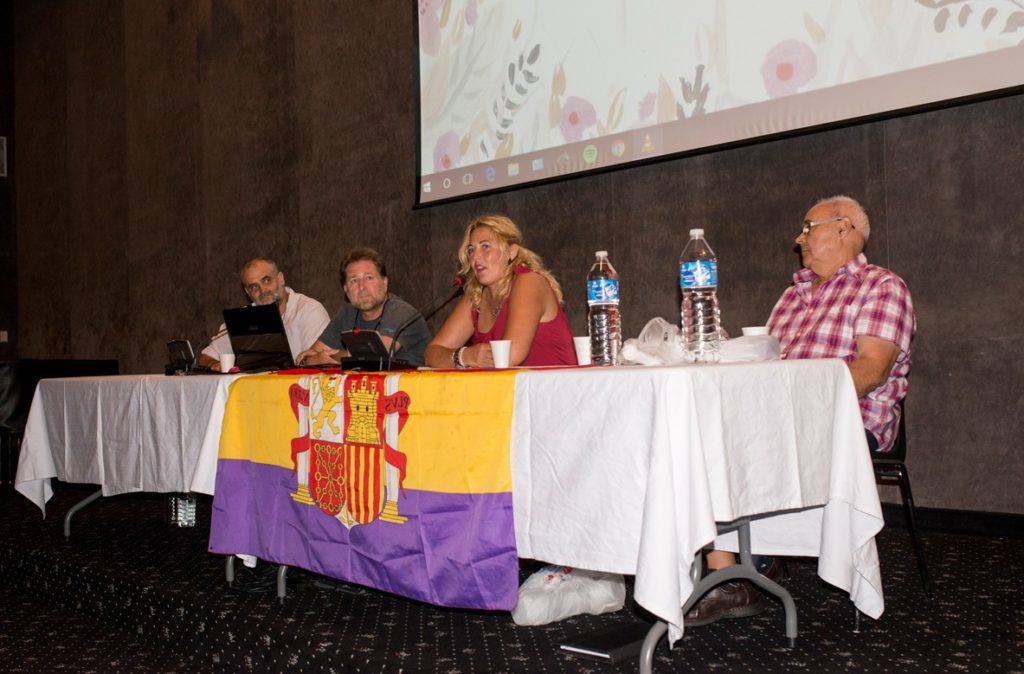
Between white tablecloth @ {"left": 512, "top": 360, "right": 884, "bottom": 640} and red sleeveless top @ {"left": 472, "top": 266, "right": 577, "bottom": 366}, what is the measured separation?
915 mm

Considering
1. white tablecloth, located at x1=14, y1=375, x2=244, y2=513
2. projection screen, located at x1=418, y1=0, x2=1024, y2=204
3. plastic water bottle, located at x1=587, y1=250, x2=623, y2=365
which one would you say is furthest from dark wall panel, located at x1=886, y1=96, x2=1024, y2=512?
white tablecloth, located at x1=14, y1=375, x2=244, y2=513

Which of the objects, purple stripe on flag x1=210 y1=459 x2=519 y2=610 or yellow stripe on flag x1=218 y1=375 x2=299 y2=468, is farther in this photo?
yellow stripe on flag x1=218 y1=375 x2=299 y2=468

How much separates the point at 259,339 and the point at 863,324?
1.79 m

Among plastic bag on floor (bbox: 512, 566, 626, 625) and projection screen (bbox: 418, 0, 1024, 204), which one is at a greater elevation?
projection screen (bbox: 418, 0, 1024, 204)

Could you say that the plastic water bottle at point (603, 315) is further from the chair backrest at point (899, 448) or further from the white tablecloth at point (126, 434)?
the white tablecloth at point (126, 434)

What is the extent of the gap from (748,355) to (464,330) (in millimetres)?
1253

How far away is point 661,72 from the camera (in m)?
3.54

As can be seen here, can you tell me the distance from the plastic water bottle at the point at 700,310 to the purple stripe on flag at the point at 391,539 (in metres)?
0.49

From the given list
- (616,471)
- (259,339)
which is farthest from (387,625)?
(259,339)

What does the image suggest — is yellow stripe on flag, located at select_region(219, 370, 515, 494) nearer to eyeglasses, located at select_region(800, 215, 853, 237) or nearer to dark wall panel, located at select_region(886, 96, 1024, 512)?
eyeglasses, located at select_region(800, 215, 853, 237)

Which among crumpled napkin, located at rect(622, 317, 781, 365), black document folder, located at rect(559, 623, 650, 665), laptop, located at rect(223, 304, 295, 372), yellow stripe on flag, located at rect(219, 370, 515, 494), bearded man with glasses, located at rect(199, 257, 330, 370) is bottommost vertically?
black document folder, located at rect(559, 623, 650, 665)

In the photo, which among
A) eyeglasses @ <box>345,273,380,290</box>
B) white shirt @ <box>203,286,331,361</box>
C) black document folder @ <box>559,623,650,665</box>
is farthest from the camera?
white shirt @ <box>203,286,331,361</box>

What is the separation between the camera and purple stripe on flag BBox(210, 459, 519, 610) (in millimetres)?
1844

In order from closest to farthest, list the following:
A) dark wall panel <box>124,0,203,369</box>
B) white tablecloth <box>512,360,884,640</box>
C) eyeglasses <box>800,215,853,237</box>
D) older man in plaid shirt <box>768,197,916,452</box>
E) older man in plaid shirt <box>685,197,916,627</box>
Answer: white tablecloth <box>512,360,884,640</box>
older man in plaid shirt <box>685,197,916,627</box>
older man in plaid shirt <box>768,197,916,452</box>
eyeglasses <box>800,215,853,237</box>
dark wall panel <box>124,0,203,369</box>
